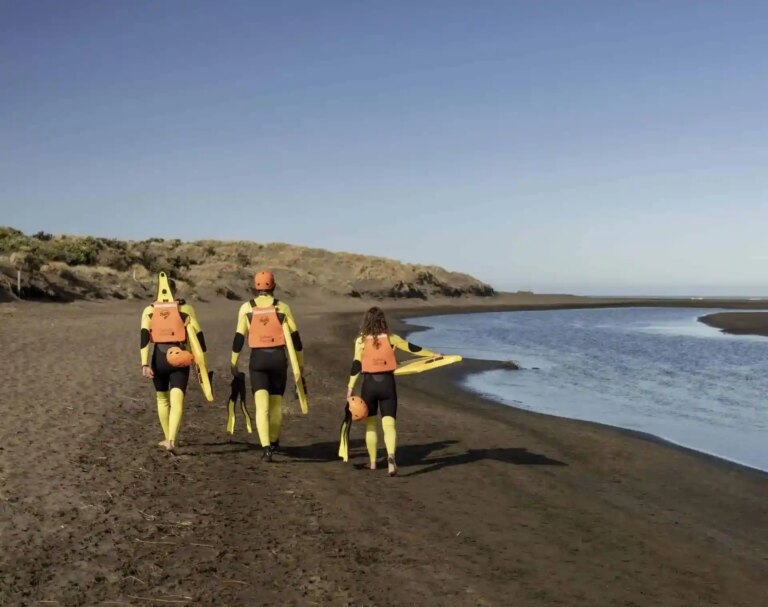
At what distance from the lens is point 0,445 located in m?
8.87

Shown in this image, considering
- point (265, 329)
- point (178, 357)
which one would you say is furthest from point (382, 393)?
point (178, 357)

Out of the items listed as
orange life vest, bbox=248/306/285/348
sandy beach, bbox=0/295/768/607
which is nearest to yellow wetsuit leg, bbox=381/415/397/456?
sandy beach, bbox=0/295/768/607

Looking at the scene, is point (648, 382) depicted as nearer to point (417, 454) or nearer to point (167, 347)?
point (417, 454)

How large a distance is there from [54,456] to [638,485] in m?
7.40

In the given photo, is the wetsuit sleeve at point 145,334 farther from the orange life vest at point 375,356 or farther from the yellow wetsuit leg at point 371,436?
the yellow wetsuit leg at point 371,436

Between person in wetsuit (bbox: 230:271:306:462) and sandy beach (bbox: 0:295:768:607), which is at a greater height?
person in wetsuit (bbox: 230:271:306:462)

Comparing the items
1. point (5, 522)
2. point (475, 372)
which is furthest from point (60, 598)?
point (475, 372)

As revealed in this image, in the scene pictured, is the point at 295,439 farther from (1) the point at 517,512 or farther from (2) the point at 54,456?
(1) the point at 517,512

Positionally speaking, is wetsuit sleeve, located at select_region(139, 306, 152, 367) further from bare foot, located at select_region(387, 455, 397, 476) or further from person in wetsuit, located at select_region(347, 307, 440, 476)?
bare foot, located at select_region(387, 455, 397, 476)

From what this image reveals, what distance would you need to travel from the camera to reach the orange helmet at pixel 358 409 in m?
8.91

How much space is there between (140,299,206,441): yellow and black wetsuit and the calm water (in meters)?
8.39

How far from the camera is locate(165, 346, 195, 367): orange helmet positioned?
9.11 metres

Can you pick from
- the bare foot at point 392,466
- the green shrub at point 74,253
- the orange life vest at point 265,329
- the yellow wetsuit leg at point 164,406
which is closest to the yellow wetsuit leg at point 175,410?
the yellow wetsuit leg at point 164,406

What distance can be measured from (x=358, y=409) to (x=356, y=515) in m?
1.74
